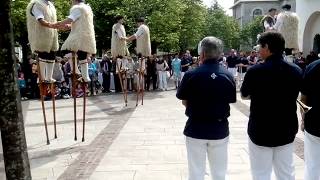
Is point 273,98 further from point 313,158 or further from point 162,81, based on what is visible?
point 162,81

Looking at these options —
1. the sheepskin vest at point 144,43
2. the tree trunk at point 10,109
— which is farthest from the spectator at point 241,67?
the tree trunk at point 10,109

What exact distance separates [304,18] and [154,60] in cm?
1237

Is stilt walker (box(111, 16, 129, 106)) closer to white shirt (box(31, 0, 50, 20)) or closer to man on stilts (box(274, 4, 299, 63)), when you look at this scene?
man on stilts (box(274, 4, 299, 63))

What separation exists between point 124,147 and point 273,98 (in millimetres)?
4984

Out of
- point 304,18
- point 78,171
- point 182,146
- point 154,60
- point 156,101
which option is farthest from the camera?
point 304,18

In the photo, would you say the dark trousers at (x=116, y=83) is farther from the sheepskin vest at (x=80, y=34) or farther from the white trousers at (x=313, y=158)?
the white trousers at (x=313, y=158)

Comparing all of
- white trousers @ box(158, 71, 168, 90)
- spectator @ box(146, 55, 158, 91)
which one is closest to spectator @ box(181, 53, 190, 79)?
white trousers @ box(158, 71, 168, 90)

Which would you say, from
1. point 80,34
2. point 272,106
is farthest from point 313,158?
point 80,34

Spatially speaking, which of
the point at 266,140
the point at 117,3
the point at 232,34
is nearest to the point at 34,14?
the point at 266,140

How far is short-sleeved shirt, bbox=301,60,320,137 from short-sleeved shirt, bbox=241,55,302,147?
124 mm

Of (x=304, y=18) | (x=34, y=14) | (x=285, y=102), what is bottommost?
(x=285, y=102)

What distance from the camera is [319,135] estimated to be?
17.7ft

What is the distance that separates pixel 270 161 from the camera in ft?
17.5

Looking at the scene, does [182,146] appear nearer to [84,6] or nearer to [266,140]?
[84,6]
